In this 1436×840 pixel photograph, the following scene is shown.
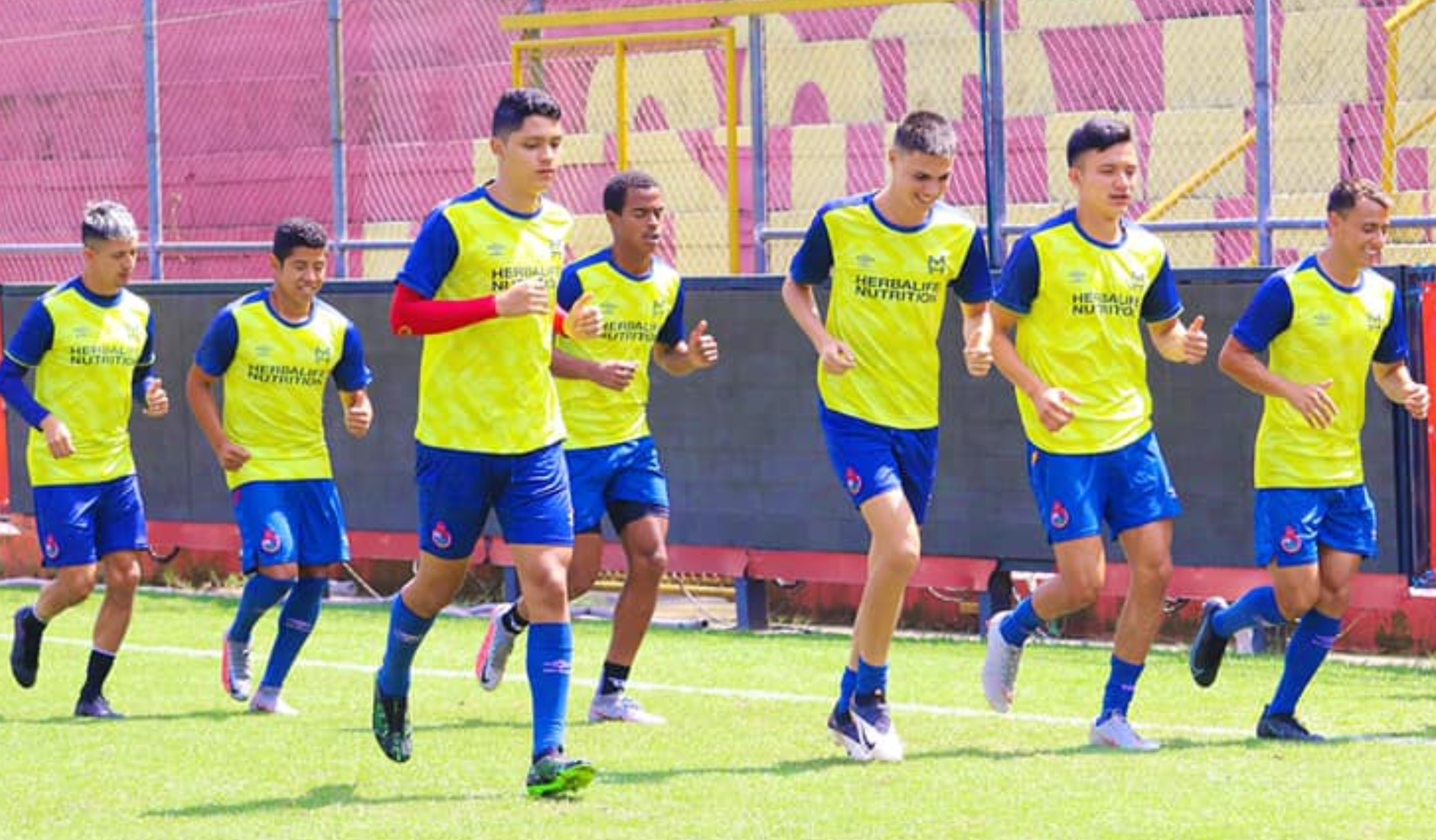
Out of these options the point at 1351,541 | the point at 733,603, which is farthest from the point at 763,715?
the point at 733,603

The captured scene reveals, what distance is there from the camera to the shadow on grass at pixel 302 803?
8703 millimetres

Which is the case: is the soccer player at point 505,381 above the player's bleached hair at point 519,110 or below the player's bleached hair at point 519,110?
below

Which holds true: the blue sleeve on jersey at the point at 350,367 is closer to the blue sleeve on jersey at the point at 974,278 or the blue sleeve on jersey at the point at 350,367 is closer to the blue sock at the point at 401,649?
the blue sock at the point at 401,649

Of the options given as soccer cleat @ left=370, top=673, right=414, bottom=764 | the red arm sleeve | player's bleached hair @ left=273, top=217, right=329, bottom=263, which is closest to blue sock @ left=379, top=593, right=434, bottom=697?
soccer cleat @ left=370, top=673, right=414, bottom=764

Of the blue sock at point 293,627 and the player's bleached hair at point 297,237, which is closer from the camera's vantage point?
the player's bleached hair at point 297,237

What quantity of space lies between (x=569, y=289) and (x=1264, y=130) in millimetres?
4242

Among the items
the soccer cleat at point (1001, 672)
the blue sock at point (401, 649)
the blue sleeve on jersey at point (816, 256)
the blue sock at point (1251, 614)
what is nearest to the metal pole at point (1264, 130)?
the blue sock at point (1251, 614)

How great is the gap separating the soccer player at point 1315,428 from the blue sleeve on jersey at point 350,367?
381 centimetres

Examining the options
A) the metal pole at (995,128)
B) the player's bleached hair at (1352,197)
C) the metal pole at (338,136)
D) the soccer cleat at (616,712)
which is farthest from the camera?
the metal pole at (338,136)

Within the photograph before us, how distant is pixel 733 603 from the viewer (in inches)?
651

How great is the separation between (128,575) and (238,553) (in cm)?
648

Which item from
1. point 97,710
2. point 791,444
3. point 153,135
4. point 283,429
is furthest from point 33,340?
point 153,135

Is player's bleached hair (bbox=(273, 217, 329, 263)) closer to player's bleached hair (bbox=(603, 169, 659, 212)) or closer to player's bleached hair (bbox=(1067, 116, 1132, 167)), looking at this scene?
player's bleached hair (bbox=(603, 169, 659, 212))

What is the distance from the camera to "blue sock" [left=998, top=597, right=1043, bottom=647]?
33.2 feet
